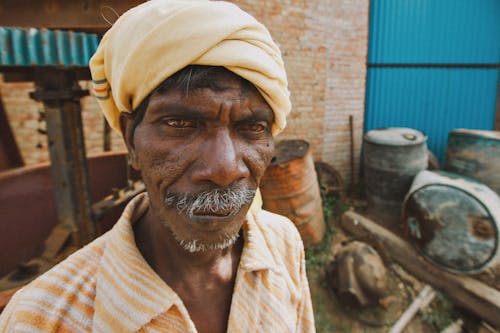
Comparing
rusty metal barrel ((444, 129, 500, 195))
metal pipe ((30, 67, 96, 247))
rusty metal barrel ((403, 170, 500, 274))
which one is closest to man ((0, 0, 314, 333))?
metal pipe ((30, 67, 96, 247))

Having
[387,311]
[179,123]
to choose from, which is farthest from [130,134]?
[387,311]

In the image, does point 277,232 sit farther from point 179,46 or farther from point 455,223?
point 455,223

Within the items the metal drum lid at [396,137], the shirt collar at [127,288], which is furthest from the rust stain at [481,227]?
the shirt collar at [127,288]

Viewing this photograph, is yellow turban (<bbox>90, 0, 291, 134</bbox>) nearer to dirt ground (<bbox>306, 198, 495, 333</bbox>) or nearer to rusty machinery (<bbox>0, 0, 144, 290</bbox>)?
rusty machinery (<bbox>0, 0, 144, 290</bbox>)

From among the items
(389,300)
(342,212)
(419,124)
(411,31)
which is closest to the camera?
(389,300)

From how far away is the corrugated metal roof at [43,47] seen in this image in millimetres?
1702

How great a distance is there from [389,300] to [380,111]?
4363 mm

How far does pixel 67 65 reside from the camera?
191cm

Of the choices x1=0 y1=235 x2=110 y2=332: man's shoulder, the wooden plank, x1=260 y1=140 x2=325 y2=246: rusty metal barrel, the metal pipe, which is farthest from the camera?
x1=260 y1=140 x2=325 y2=246: rusty metal barrel

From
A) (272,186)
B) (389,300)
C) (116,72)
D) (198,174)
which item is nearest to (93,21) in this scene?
(116,72)

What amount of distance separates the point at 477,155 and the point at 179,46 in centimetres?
540

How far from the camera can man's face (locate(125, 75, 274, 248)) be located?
0.96 m

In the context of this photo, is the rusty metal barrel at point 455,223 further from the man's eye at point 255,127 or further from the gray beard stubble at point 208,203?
the gray beard stubble at point 208,203

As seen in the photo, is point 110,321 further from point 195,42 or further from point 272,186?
point 272,186
